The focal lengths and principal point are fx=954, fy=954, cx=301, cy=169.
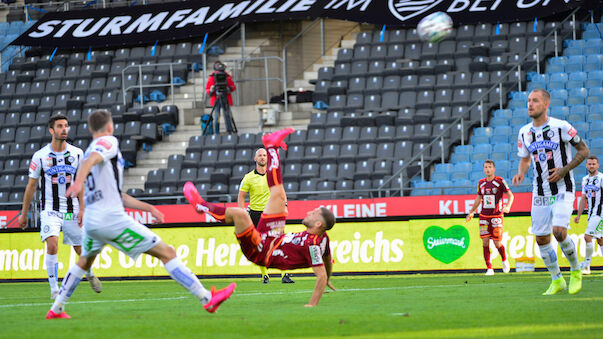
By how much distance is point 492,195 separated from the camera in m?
19.7

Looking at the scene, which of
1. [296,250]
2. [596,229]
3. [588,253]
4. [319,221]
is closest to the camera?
[319,221]

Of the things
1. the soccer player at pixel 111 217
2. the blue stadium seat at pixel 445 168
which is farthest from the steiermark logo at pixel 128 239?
the blue stadium seat at pixel 445 168

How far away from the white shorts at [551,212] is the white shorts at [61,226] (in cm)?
659

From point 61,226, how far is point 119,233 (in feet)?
17.2

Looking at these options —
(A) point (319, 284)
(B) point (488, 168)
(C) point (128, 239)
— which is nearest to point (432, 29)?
(B) point (488, 168)

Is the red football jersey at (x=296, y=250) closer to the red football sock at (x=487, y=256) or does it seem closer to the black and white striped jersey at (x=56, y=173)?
the black and white striped jersey at (x=56, y=173)

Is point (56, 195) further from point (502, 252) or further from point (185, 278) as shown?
point (502, 252)

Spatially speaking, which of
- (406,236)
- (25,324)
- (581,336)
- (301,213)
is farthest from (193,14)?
(581,336)

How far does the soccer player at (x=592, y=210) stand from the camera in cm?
1844

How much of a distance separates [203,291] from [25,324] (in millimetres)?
1785

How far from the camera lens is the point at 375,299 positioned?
12.3 m

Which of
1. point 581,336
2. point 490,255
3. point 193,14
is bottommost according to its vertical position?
point 490,255

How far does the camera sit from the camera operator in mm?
30188

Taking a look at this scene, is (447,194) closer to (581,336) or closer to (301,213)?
(301,213)
